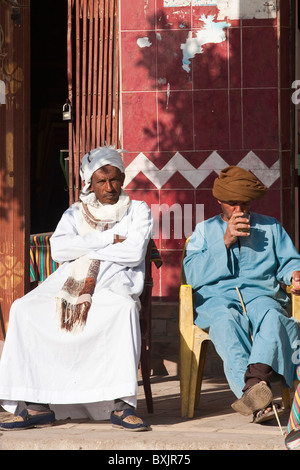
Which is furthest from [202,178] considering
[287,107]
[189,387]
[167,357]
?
[189,387]

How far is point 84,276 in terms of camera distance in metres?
5.67

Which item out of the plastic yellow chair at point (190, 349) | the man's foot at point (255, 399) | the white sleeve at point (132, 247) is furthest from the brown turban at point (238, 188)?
the man's foot at point (255, 399)

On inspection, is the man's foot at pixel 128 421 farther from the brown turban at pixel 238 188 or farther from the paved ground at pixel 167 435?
the brown turban at pixel 238 188

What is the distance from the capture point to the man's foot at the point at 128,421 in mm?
5109

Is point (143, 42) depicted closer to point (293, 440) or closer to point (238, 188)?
point (238, 188)

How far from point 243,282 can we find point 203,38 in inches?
95.0

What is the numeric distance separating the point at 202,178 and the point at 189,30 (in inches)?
46.5

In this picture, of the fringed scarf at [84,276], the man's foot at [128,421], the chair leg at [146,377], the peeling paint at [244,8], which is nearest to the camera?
the man's foot at [128,421]

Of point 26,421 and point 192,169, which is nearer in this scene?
point 26,421

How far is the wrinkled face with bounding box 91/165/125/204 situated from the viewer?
5934 millimetres

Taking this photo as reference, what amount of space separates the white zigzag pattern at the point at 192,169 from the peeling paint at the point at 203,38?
2.47ft

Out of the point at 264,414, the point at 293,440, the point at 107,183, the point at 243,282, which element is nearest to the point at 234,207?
the point at 243,282

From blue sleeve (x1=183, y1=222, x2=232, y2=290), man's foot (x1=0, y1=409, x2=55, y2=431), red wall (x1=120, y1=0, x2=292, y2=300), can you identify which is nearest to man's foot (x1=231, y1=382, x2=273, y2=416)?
blue sleeve (x1=183, y1=222, x2=232, y2=290)
